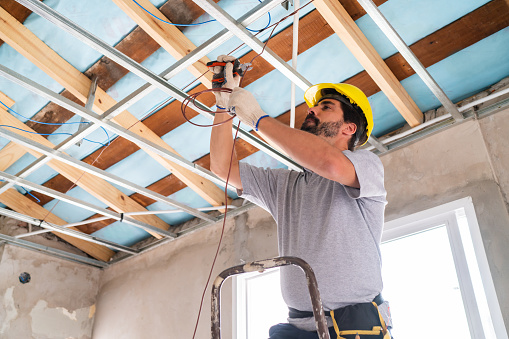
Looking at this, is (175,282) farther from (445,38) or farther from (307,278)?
(307,278)

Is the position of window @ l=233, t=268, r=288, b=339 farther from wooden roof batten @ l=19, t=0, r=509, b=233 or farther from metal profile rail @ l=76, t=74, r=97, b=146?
metal profile rail @ l=76, t=74, r=97, b=146

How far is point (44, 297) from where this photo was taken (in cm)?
488

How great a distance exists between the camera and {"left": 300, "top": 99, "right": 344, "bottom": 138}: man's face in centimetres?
190

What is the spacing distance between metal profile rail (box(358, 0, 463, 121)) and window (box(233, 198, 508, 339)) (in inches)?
24.1

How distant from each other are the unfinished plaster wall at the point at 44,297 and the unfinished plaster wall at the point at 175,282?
0.17 metres

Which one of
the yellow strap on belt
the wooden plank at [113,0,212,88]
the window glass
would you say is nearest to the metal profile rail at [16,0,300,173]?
the wooden plank at [113,0,212,88]

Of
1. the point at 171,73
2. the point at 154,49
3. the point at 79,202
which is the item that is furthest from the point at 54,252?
the point at 171,73

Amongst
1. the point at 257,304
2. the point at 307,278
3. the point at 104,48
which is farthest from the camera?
the point at 257,304

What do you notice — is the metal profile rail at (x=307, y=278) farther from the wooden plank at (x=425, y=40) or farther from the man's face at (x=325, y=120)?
the wooden plank at (x=425, y=40)

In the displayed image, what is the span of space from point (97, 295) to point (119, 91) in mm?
2861

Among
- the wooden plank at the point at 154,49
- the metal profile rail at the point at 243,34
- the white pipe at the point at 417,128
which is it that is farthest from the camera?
the white pipe at the point at 417,128

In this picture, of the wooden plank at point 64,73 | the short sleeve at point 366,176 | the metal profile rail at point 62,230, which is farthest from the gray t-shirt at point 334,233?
the metal profile rail at point 62,230

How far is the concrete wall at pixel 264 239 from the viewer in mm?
2729

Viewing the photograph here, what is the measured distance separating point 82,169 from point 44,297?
2021 mm
